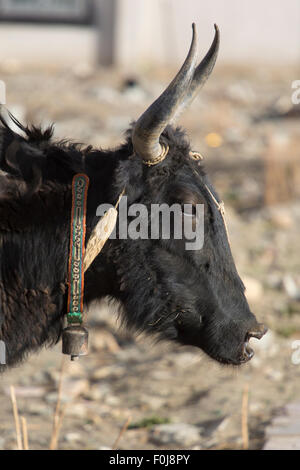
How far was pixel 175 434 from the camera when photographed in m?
4.94

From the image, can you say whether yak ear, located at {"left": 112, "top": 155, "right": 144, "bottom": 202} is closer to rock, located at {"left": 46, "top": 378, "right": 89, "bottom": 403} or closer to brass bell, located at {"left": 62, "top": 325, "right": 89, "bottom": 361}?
brass bell, located at {"left": 62, "top": 325, "right": 89, "bottom": 361}

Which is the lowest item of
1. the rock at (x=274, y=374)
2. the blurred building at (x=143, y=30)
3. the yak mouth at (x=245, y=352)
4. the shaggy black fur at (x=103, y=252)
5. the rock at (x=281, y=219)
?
the rock at (x=274, y=374)

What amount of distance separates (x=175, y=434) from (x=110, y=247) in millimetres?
2008

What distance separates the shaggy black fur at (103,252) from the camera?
336 cm

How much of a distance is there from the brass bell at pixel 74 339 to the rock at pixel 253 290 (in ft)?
12.4

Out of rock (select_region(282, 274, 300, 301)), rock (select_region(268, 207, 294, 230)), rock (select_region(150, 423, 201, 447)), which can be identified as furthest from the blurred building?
rock (select_region(150, 423, 201, 447))

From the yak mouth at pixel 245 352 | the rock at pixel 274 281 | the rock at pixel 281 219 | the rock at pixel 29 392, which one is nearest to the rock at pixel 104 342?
the rock at pixel 29 392

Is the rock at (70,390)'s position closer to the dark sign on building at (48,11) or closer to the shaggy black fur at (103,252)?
the shaggy black fur at (103,252)

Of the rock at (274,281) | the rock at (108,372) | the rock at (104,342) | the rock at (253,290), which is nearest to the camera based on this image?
the rock at (108,372)

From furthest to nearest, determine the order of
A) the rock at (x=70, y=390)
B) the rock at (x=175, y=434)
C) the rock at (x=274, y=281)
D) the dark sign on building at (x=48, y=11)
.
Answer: the dark sign on building at (x=48, y=11) → the rock at (x=274, y=281) → the rock at (x=70, y=390) → the rock at (x=175, y=434)

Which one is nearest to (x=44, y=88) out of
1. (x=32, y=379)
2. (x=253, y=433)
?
(x=32, y=379)
